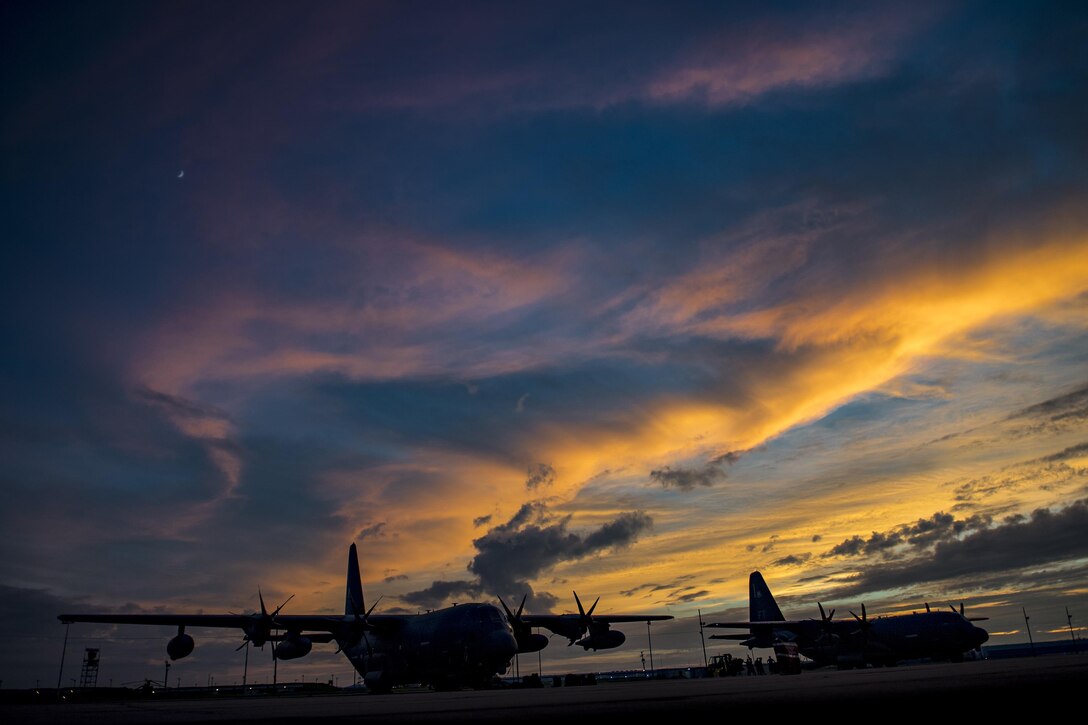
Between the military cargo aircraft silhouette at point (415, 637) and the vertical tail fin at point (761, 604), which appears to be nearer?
the military cargo aircraft silhouette at point (415, 637)

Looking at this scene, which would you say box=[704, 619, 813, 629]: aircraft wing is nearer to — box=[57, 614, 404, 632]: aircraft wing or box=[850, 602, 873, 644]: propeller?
box=[850, 602, 873, 644]: propeller

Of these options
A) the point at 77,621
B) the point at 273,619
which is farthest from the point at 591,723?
the point at 77,621

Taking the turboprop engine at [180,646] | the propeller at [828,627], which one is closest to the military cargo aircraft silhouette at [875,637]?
the propeller at [828,627]

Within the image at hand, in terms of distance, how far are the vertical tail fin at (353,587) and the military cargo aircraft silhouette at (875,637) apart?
45236 millimetres

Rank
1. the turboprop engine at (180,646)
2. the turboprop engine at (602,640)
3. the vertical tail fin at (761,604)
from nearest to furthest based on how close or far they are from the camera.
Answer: the turboprop engine at (180,646)
the turboprop engine at (602,640)
the vertical tail fin at (761,604)

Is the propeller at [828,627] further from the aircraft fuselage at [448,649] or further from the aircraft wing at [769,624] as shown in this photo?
the aircraft fuselage at [448,649]

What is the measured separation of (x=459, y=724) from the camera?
7.86 metres

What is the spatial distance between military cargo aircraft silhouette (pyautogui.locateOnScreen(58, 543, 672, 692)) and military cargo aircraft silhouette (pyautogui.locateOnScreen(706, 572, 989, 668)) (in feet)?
91.5

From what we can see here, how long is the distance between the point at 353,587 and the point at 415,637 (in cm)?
2973

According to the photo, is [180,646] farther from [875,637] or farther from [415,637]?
[875,637]

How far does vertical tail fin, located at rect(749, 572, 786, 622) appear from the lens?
98.8 m

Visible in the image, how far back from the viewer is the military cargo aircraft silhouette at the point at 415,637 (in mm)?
51031

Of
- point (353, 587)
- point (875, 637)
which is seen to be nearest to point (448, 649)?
point (353, 587)

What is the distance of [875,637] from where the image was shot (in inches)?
2972
